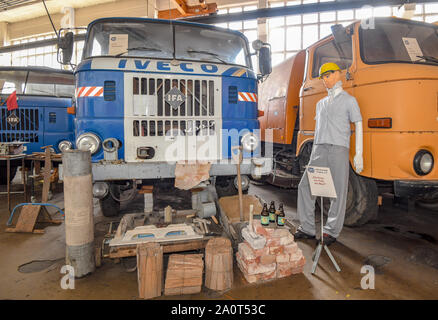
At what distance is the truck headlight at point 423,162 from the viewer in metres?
2.86

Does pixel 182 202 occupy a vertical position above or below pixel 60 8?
below

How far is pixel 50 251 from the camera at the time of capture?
3.14m

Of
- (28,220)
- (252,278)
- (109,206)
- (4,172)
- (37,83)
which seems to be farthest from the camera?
(37,83)

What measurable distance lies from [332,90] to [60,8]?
20.5m

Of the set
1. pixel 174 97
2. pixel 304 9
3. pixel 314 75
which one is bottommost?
pixel 174 97

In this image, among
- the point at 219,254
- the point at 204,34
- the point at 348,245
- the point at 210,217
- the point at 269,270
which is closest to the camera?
the point at 219,254

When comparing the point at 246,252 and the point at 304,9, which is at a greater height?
the point at 304,9

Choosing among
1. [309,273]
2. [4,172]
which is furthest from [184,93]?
[4,172]

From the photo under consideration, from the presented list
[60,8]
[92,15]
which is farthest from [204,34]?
[60,8]

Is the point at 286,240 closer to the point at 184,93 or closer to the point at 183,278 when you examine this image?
the point at 183,278

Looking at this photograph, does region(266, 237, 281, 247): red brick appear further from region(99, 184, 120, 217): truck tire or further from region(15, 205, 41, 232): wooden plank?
region(15, 205, 41, 232): wooden plank

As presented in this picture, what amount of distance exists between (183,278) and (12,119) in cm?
616

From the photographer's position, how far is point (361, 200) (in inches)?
139

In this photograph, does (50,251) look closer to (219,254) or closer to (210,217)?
(210,217)
